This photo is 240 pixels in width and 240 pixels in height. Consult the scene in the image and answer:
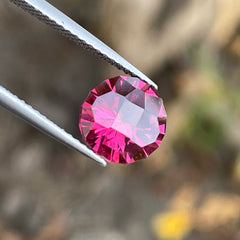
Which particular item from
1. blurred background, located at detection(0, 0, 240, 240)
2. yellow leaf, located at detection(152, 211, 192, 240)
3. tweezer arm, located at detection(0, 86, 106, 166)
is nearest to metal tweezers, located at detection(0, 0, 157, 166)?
tweezer arm, located at detection(0, 86, 106, 166)

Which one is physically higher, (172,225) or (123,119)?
(123,119)

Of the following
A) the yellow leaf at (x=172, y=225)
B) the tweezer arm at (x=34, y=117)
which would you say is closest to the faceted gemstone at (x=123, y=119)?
the tweezer arm at (x=34, y=117)

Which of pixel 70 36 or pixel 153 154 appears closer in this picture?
pixel 70 36

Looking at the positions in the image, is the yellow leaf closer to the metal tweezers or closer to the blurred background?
the blurred background

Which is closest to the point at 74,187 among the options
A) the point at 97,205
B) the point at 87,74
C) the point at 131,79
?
the point at 97,205

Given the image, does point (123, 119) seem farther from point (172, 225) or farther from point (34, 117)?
point (172, 225)

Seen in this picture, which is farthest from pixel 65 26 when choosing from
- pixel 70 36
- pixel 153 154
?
pixel 153 154

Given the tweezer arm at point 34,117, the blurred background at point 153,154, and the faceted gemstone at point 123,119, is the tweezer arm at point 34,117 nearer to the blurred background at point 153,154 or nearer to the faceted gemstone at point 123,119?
the faceted gemstone at point 123,119
